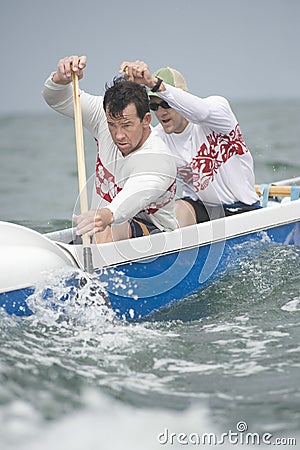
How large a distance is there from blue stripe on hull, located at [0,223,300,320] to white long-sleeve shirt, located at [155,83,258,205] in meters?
0.29

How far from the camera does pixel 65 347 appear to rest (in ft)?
9.46

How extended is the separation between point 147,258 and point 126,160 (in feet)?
1.27

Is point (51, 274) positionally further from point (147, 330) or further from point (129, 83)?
point (129, 83)

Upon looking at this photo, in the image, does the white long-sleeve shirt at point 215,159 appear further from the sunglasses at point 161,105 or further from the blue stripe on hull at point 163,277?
the blue stripe on hull at point 163,277

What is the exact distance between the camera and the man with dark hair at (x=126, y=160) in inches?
126

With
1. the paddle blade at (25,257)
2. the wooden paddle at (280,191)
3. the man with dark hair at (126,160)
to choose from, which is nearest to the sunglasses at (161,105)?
the man with dark hair at (126,160)

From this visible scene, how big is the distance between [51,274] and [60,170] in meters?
9.57

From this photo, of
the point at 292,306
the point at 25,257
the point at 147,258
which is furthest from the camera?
the point at 292,306

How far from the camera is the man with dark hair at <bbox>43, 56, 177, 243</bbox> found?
10.5ft

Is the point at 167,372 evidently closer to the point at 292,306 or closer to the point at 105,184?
the point at 292,306

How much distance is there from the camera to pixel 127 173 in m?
3.37

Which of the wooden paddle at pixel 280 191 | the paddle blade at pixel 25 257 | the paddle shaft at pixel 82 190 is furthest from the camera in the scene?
the wooden paddle at pixel 280 191

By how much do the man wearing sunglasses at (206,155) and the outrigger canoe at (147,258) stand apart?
0.55 ft

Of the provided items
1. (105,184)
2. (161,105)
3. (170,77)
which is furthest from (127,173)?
(170,77)
